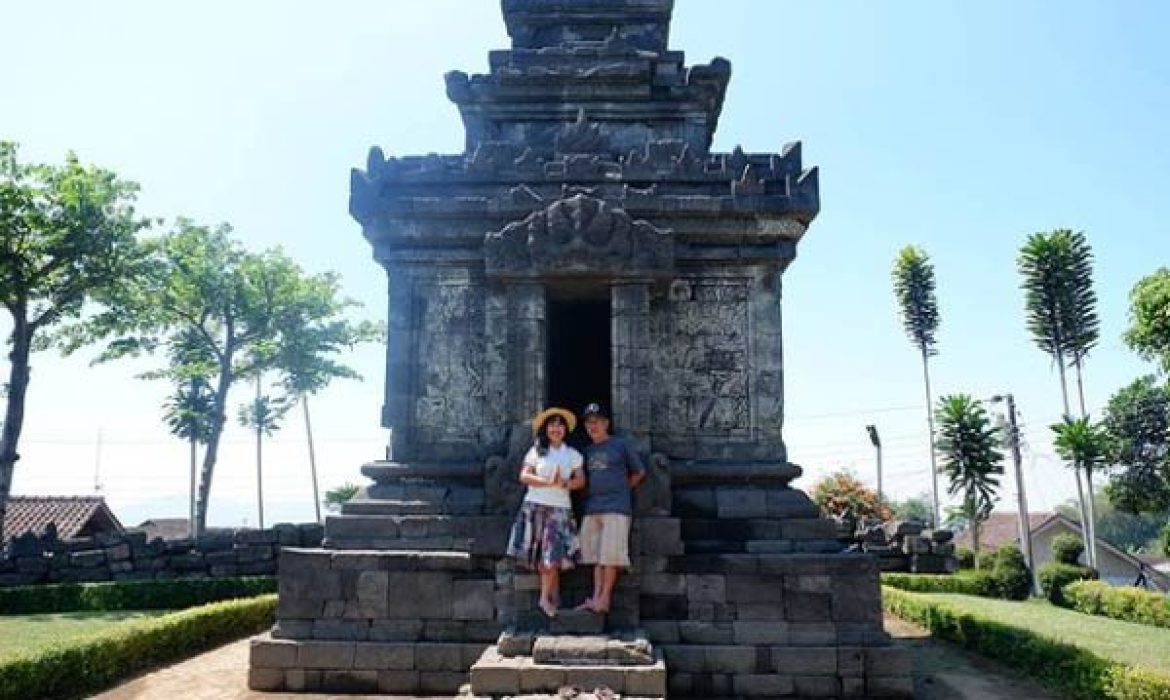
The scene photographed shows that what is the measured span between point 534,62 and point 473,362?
5.08 m

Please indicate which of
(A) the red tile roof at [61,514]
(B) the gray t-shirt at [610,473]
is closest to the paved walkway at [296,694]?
(B) the gray t-shirt at [610,473]

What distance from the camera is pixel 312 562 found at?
28.6 ft

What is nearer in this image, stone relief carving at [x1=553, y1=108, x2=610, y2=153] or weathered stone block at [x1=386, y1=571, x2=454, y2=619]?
weathered stone block at [x1=386, y1=571, x2=454, y2=619]

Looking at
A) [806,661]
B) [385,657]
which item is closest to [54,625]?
[385,657]

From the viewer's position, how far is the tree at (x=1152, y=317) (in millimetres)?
22234

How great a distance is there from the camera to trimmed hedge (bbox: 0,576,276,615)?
15836 millimetres

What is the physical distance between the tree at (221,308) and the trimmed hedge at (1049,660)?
77.8 feet

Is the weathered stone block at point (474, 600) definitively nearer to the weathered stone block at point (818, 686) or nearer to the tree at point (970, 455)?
the weathered stone block at point (818, 686)

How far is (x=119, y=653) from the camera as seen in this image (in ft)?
30.9

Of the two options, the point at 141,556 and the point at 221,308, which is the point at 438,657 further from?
the point at 221,308

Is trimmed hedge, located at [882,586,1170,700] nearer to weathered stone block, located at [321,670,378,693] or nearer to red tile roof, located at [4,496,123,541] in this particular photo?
weathered stone block, located at [321,670,378,693]

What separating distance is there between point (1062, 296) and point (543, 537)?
1259 inches

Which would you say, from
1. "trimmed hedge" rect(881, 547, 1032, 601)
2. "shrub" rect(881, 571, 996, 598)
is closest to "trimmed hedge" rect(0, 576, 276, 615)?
"shrub" rect(881, 571, 996, 598)

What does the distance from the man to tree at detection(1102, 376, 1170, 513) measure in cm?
2820
